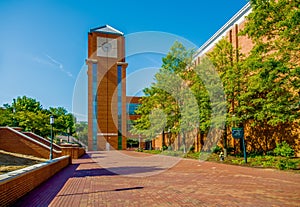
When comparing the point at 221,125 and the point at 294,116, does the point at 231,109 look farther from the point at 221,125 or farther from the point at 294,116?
the point at 294,116

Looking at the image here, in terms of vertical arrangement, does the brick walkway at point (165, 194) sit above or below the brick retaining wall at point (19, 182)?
below

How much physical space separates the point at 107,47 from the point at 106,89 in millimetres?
7975

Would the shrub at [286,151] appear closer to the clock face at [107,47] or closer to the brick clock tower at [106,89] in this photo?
the brick clock tower at [106,89]

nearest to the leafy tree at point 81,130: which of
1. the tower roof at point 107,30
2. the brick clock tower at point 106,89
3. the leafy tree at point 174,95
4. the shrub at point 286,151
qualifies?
the brick clock tower at point 106,89

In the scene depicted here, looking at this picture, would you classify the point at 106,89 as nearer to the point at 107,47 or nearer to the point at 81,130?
the point at 107,47

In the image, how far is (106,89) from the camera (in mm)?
50344

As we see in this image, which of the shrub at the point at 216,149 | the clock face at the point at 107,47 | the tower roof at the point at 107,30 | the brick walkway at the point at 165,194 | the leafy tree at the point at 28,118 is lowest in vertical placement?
the shrub at the point at 216,149

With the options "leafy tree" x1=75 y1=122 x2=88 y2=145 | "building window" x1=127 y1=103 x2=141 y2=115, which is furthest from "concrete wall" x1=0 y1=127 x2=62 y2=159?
"building window" x1=127 y1=103 x2=141 y2=115

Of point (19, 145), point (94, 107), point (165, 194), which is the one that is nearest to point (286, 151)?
point (165, 194)

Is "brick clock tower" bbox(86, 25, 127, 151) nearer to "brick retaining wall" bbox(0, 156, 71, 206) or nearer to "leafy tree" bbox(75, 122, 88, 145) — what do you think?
"leafy tree" bbox(75, 122, 88, 145)

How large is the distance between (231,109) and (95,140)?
31.3 metres

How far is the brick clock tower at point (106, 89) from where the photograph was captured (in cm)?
4906

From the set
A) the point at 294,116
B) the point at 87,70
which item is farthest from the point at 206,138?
the point at 87,70

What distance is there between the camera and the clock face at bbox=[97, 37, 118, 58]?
2008 inches
